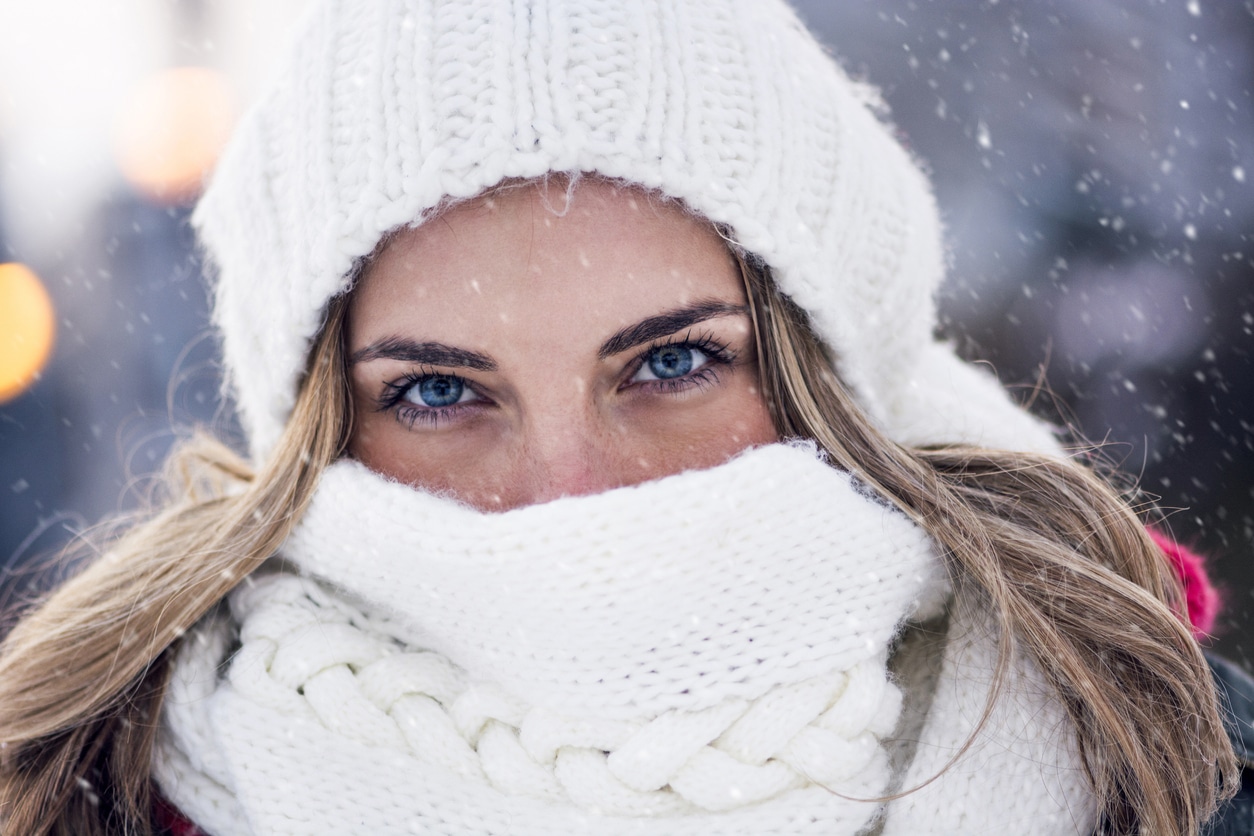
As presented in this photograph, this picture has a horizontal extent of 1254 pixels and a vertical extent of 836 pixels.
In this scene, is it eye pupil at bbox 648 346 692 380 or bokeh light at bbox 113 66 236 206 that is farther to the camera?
bokeh light at bbox 113 66 236 206

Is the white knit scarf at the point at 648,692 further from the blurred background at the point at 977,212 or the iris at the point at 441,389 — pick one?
the blurred background at the point at 977,212

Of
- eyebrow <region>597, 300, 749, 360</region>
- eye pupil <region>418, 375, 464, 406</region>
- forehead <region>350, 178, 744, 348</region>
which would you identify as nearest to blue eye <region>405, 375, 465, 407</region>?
eye pupil <region>418, 375, 464, 406</region>

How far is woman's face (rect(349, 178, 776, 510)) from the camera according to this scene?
1270 millimetres

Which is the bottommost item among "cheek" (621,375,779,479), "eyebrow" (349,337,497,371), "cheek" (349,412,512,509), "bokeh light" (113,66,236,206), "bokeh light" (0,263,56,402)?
"bokeh light" (0,263,56,402)

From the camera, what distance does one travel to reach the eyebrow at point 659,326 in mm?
1281

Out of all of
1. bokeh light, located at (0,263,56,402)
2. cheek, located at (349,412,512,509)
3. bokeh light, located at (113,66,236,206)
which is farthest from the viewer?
bokeh light, located at (113,66,236,206)

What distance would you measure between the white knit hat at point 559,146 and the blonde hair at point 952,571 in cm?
8

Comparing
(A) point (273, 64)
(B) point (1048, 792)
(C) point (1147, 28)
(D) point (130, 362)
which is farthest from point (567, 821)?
(D) point (130, 362)

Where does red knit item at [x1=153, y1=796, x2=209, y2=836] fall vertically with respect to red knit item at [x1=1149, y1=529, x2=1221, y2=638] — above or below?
below

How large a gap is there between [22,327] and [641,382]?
4.42m

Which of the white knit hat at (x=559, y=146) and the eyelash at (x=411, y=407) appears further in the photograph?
the eyelash at (x=411, y=407)

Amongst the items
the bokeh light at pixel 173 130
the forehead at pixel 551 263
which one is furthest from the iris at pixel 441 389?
the bokeh light at pixel 173 130

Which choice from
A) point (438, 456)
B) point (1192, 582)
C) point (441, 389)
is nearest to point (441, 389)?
point (441, 389)

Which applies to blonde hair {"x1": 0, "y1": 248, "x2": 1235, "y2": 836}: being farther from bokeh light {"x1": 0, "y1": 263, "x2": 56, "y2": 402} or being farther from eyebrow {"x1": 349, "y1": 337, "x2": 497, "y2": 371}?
bokeh light {"x1": 0, "y1": 263, "x2": 56, "y2": 402}
